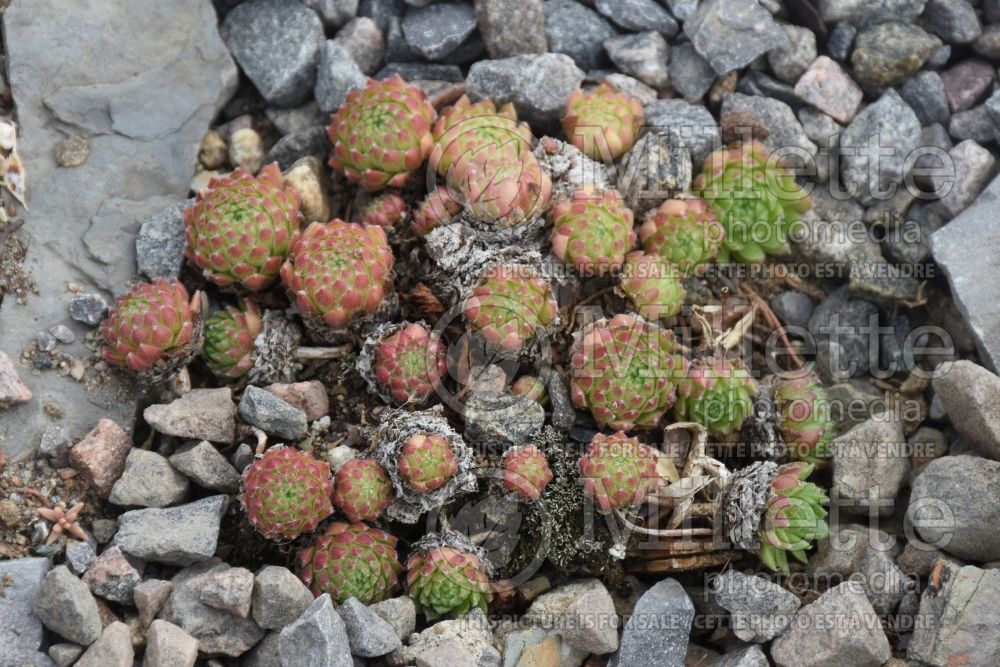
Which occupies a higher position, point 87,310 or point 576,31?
point 576,31

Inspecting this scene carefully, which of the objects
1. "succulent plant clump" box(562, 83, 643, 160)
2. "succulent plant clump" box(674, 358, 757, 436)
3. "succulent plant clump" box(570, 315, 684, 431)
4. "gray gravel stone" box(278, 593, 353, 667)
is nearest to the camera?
"gray gravel stone" box(278, 593, 353, 667)

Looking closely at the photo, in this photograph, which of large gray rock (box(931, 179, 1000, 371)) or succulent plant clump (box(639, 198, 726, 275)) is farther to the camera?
succulent plant clump (box(639, 198, 726, 275))

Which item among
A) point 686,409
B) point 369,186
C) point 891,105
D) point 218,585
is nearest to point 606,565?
point 686,409

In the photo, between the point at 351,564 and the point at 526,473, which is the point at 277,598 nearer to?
the point at 351,564

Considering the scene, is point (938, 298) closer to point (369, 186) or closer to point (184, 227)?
point (369, 186)

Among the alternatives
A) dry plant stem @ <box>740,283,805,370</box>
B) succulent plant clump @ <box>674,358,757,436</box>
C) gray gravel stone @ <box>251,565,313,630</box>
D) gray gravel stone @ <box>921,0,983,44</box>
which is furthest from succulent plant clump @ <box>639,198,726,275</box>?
gray gravel stone @ <box>251,565,313,630</box>

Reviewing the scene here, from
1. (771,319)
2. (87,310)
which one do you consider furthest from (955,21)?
(87,310)

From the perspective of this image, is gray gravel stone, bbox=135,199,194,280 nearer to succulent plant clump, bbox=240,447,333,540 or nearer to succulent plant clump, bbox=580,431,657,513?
succulent plant clump, bbox=240,447,333,540

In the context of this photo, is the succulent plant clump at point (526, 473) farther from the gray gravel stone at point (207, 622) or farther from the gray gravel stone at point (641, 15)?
the gray gravel stone at point (641, 15)
